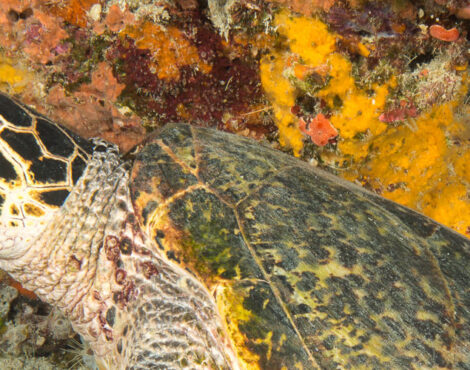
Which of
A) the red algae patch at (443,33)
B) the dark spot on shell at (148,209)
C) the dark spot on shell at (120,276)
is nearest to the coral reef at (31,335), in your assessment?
the dark spot on shell at (120,276)

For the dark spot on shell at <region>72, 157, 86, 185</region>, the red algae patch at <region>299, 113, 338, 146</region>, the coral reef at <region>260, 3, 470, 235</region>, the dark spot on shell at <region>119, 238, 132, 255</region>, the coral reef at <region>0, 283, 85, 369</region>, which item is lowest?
the coral reef at <region>0, 283, 85, 369</region>

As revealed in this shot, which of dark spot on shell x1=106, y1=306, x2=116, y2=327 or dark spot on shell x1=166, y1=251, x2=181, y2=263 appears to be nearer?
dark spot on shell x1=166, y1=251, x2=181, y2=263

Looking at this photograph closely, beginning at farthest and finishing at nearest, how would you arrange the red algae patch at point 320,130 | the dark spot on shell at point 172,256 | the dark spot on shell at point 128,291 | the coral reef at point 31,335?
the coral reef at point 31,335 < the red algae patch at point 320,130 < the dark spot on shell at point 128,291 < the dark spot on shell at point 172,256

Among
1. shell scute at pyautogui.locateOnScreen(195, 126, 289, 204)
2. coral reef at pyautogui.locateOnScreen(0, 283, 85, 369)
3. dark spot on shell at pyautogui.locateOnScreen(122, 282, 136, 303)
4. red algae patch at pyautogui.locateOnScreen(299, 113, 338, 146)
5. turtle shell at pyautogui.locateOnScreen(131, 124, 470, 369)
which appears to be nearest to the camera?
turtle shell at pyautogui.locateOnScreen(131, 124, 470, 369)

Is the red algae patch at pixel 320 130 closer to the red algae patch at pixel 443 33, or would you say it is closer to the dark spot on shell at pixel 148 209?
the red algae patch at pixel 443 33

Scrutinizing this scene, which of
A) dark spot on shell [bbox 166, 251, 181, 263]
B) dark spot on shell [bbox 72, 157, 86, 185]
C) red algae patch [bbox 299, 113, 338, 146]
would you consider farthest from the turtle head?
red algae patch [bbox 299, 113, 338, 146]

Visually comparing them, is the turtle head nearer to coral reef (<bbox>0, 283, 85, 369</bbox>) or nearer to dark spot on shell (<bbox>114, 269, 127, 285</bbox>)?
dark spot on shell (<bbox>114, 269, 127, 285</bbox>)

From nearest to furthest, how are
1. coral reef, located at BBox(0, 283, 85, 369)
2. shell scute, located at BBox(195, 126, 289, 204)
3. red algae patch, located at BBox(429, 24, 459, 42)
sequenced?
1. shell scute, located at BBox(195, 126, 289, 204)
2. red algae patch, located at BBox(429, 24, 459, 42)
3. coral reef, located at BBox(0, 283, 85, 369)

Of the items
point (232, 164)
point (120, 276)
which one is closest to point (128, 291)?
point (120, 276)

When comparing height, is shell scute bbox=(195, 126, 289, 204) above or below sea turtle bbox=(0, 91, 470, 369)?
above
